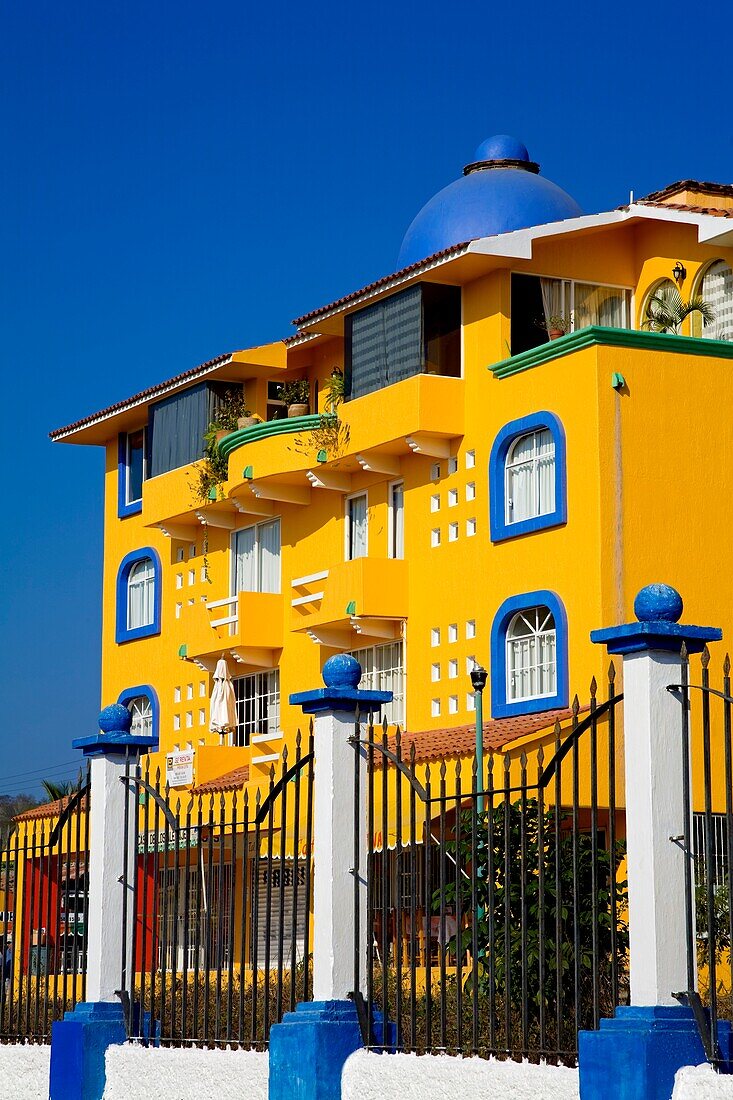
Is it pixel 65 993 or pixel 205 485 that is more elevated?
pixel 205 485

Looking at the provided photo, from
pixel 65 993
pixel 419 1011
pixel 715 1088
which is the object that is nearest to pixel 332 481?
pixel 65 993

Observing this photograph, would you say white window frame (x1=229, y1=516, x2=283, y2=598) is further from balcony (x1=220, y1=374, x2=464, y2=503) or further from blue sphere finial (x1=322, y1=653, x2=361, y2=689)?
blue sphere finial (x1=322, y1=653, x2=361, y2=689)

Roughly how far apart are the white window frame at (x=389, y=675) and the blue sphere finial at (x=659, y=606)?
2187 centimetres

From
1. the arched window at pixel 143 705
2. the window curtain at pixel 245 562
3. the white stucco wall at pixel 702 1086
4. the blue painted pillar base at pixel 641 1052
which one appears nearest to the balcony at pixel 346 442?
the window curtain at pixel 245 562

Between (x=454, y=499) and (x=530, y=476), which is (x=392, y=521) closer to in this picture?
(x=454, y=499)

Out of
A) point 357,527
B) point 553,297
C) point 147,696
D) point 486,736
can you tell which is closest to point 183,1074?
point 486,736

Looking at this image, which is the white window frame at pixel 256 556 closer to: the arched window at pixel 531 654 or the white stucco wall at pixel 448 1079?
the arched window at pixel 531 654

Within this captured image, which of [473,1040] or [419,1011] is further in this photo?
[419,1011]

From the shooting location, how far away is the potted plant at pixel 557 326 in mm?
29500

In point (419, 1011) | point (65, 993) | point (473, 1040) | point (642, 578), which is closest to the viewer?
point (473, 1040)

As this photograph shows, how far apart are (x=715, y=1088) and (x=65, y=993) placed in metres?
7.10

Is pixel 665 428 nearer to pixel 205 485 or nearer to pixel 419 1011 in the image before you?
pixel 205 485

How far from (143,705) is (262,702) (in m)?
4.86

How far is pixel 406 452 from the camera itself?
31.7 m
